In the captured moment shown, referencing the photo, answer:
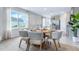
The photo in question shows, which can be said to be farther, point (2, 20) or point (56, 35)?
point (56, 35)

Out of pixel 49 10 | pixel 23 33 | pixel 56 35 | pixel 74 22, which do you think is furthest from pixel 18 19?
Answer: pixel 74 22

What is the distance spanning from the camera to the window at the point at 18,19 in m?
3.00

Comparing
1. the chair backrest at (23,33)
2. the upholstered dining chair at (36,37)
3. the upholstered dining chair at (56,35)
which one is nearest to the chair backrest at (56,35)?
the upholstered dining chair at (56,35)

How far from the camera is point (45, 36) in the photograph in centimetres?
301

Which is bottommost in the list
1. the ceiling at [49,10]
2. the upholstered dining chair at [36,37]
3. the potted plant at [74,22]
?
the upholstered dining chair at [36,37]

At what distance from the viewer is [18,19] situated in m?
3.08

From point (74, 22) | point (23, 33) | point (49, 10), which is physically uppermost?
point (49, 10)

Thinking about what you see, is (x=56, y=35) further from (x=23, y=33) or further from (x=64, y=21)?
(x=23, y=33)

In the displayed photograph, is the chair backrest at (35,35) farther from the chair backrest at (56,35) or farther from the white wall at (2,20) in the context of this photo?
the white wall at (2,20)

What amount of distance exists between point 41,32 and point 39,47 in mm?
370

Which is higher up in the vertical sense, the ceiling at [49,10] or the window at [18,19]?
the ceiling at [49,10]

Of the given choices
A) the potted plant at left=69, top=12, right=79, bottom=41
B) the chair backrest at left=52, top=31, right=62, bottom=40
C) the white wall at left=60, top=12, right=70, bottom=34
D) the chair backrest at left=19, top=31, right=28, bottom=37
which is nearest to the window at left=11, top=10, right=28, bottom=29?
the chair backrest at left=19, top=31, right=28, bottom=37
